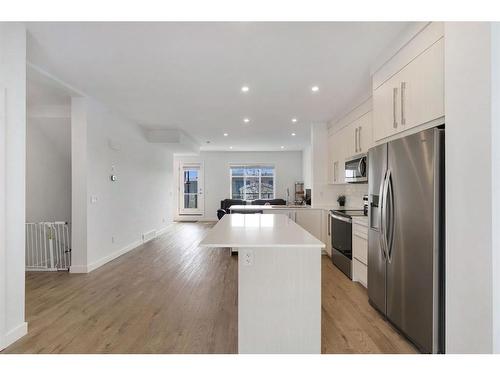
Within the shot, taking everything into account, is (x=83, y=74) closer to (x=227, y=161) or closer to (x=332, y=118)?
(x=332, y=118)

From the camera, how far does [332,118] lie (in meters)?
5.39

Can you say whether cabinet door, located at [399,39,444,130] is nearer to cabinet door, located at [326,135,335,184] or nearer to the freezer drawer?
the freezer drawer

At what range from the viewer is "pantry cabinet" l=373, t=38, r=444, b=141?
2.05 meters

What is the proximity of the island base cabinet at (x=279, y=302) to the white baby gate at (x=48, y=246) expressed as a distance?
12.6 feet

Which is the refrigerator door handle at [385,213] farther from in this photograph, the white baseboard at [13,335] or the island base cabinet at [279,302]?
the white baseboard at [13,335]

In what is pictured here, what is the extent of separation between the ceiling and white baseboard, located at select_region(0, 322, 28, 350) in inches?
101

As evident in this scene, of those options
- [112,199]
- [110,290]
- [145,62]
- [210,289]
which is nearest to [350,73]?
[145,62]

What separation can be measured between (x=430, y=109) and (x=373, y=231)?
1248 millimetres

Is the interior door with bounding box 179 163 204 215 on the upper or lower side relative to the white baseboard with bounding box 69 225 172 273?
upper

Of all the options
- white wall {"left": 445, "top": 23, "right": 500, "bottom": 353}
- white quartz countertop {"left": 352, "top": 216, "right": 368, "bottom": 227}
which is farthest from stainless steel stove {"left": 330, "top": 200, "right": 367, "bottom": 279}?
white wall {"left": 445, "top": 23, "right": 500, "bottom": 353}

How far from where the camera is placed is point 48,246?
15.1 ft

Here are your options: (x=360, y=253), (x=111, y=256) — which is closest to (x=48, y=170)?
(x=111, y=256)

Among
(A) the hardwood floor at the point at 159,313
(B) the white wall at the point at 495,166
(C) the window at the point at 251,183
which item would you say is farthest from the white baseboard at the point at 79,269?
(C) the window at the point at 251,183

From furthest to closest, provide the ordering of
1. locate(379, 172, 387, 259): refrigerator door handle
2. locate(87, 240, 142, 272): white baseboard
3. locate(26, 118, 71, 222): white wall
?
locate(26, 118, 71, 222): white wall < locate(87, 240, 142, 272): white baseboard < locate(379, 172, 387, 259): refrigerator door handle
